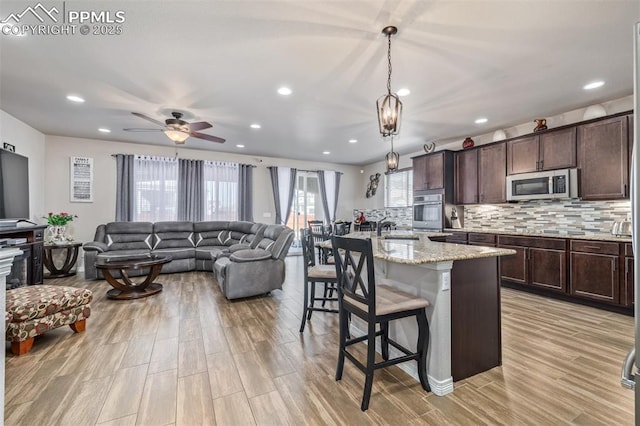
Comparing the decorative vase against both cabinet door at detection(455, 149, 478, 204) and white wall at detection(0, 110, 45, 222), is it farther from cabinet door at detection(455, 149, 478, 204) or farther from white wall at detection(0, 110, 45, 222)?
cabinet door at detection(455, 149, 478, 204)

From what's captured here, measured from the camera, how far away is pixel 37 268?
4199 mm

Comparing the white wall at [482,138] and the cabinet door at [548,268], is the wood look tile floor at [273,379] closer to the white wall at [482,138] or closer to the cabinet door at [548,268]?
the cabinet door at [548,268]

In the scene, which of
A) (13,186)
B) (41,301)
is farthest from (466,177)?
(13,186)

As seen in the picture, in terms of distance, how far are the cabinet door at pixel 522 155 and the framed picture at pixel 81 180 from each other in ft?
25.6

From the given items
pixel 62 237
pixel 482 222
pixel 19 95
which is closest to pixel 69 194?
pixel 62 237

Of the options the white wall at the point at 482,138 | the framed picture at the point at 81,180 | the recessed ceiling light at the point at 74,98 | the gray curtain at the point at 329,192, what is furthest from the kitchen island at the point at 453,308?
the framed picture at the point at 81,180

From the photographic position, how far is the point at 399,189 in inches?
287

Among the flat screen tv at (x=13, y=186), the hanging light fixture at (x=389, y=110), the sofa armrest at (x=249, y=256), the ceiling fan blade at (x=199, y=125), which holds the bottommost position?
the sofa armrest at (x=249, y=256)

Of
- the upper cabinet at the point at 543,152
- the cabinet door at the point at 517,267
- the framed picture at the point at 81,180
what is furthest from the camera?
the framed picture at the point at 81,180

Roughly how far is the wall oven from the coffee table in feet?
15.5

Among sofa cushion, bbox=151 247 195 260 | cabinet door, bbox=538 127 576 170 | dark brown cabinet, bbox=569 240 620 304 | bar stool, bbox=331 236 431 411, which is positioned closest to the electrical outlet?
bar stool, bbox=331 236 431 411

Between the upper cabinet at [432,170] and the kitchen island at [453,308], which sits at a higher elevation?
the upper cabinet at [432,170]

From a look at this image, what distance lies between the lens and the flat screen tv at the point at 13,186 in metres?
3.67

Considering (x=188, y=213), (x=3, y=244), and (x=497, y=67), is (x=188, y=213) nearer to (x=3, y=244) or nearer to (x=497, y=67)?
(x=3, y=244)
